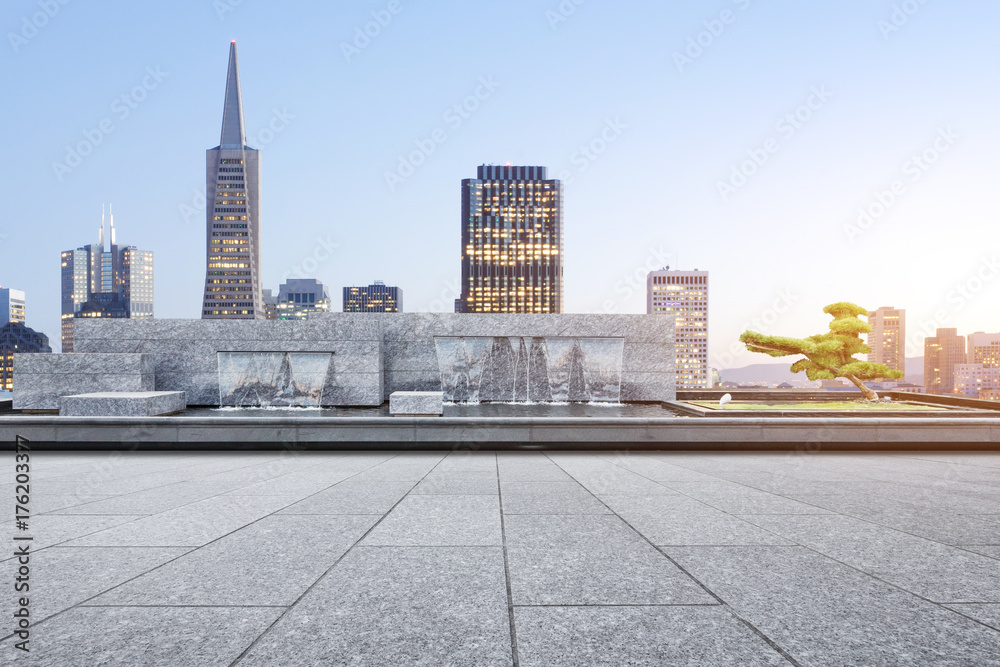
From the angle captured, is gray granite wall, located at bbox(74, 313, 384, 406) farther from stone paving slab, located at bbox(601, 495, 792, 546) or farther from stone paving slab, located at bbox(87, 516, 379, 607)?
stone paving slab, located at bbox(601, 495, 792, 546)

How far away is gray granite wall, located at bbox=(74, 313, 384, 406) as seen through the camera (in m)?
18.5

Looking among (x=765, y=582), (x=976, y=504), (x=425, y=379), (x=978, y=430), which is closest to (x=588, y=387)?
(x=425, y=379)

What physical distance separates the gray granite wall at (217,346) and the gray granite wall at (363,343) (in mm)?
36

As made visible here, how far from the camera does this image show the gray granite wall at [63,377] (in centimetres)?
1695

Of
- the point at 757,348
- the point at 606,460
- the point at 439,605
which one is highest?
the point at 757,348

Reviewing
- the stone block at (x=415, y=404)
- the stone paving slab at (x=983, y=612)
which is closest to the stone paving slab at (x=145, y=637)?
the stone paving slab at (x=983, y=612)

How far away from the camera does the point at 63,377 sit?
56.2 feet

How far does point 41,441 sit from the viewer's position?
11148mm

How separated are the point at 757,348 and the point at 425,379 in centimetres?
1278

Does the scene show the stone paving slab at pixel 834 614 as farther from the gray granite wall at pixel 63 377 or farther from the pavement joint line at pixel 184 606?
the gray granite wall at pixel 63 377

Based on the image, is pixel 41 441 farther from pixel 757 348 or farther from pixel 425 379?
pixel 757 348

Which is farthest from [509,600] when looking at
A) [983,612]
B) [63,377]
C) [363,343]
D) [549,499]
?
[63,377]

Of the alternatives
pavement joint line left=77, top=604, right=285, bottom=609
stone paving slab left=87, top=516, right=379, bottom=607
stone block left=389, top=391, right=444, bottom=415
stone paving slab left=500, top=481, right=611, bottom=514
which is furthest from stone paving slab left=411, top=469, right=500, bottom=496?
stone block left=389, top=391, right=444, bottom=415

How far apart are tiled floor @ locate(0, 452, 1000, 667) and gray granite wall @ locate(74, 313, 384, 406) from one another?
10547 mm
